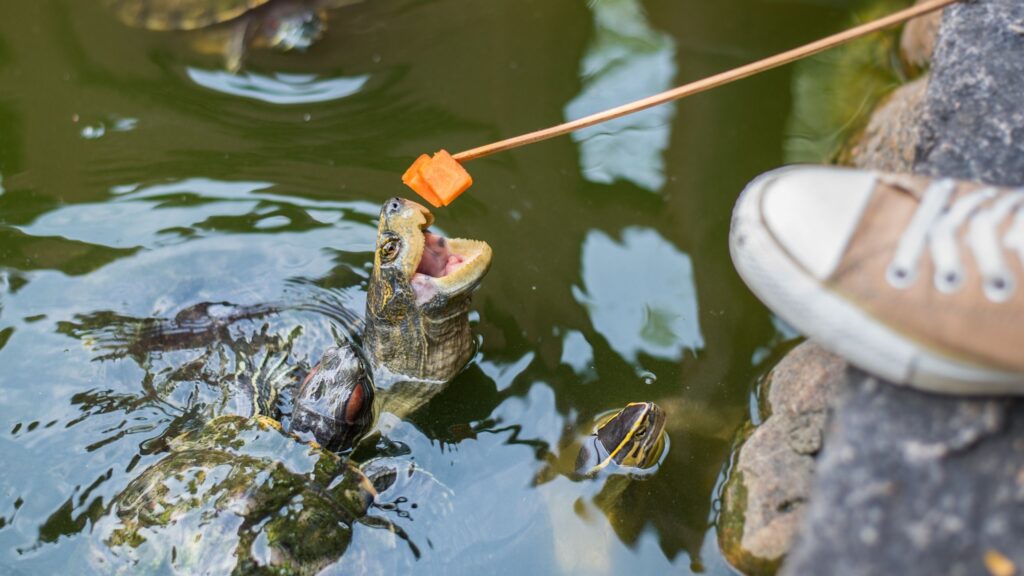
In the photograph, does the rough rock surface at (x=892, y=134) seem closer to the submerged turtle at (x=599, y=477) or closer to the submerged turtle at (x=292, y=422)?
the submerged turtle at (x=599, y=477)

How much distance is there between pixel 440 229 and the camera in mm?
3299

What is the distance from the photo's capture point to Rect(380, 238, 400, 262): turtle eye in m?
2.73

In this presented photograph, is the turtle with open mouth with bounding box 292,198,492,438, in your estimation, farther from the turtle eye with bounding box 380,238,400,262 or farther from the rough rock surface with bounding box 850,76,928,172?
the rough rock surface with bounding box 850,76,928,172

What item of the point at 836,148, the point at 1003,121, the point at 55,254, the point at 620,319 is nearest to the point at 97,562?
the point at 55,254

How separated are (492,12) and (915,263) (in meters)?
2.77

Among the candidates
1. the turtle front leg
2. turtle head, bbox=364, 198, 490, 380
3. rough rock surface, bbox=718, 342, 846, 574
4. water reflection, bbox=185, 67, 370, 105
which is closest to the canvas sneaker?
rough rock surface, bbox=718, 342, 846, 574

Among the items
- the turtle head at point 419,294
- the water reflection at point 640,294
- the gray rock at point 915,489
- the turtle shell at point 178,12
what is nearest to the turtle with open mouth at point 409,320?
the turtle head at point 419,294

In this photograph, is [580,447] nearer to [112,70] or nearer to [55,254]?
[55,254]

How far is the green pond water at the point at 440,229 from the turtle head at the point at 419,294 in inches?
7.1

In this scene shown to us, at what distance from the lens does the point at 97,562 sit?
2361mm

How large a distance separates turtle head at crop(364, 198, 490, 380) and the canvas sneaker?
109 centimetres

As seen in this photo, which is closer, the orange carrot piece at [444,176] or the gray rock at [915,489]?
the gray rock at [915,489]

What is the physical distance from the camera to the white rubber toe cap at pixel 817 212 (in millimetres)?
1773

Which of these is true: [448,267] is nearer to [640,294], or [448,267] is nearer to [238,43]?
[640,294]
